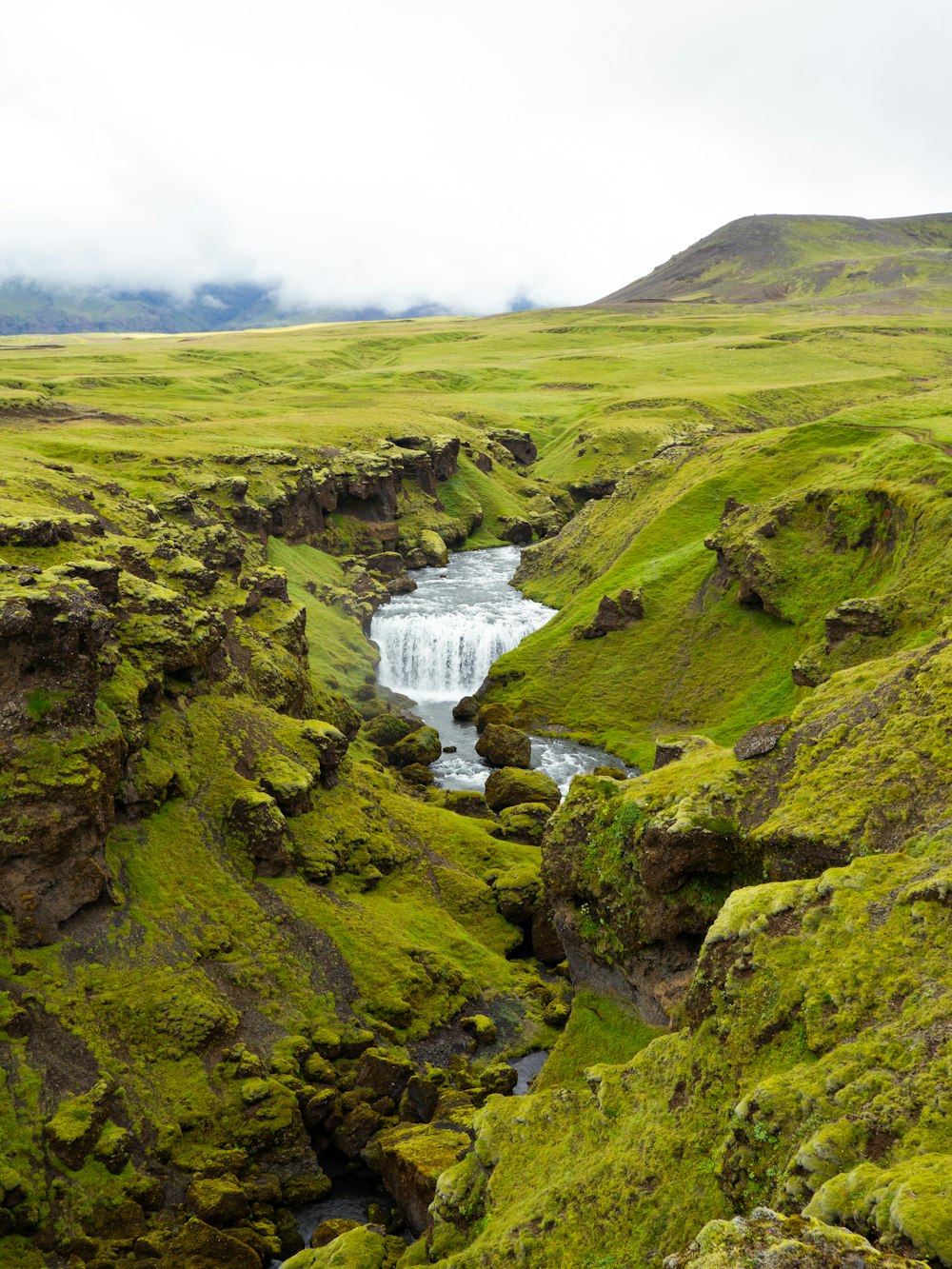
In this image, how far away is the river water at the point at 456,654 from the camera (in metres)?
62.7

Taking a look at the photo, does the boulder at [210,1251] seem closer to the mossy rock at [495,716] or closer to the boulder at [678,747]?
the boulder at [678,747]

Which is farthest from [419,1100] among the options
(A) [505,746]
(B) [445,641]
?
(B) [445,641]

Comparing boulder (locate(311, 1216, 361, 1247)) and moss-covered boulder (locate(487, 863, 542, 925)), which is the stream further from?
boulder (locate(311, 1216, 361, 1247))

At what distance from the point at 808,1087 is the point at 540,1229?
626cm

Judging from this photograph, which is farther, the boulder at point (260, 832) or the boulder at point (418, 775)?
the boulder at point (418, 775)

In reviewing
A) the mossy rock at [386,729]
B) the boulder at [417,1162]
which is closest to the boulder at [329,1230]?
the boulder at [417,1162]

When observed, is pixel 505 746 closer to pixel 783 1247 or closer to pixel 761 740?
pixel 761 740

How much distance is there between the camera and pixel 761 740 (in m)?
28.5

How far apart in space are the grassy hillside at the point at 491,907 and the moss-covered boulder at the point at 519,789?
3.20 metres

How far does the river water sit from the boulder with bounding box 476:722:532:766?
88 cm

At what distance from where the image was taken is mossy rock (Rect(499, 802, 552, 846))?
168ft

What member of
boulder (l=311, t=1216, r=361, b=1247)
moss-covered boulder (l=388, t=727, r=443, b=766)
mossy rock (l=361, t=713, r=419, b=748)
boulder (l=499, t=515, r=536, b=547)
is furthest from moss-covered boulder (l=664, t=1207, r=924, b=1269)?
boulder (l=499, t=515, r=536, b=547)

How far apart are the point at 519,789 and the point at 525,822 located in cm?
396

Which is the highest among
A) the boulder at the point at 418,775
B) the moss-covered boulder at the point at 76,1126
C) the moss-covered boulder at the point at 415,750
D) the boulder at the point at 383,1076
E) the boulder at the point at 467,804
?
the moss-covered boulder at the point at 415,750
